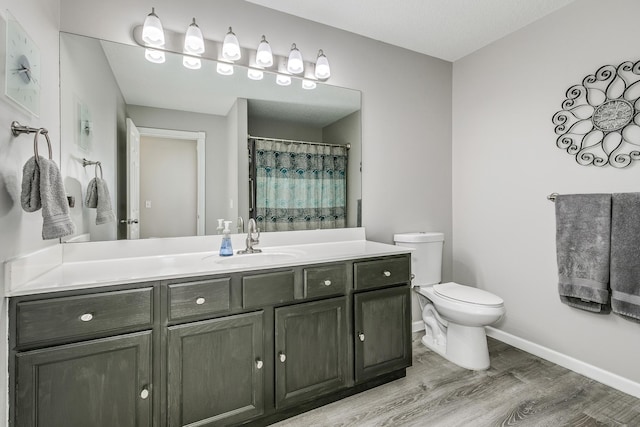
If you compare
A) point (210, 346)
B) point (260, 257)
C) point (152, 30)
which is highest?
point (152, 30)

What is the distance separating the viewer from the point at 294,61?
208cm

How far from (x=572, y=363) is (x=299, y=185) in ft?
7.36

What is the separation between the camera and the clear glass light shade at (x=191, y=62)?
71.7 inches

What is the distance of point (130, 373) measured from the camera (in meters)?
1.25

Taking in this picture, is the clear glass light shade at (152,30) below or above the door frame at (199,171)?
above

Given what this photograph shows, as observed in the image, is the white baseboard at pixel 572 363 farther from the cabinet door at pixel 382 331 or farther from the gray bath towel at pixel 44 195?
the gray bath towel at pixel 44 195

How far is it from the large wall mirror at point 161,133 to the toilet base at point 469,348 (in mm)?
1714

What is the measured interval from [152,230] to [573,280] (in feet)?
8.72

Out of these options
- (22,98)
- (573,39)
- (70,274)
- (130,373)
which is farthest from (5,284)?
(573,39)

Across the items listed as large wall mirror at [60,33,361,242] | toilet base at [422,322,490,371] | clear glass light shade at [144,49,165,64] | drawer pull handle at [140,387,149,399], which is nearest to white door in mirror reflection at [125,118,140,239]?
large wall mirror at [60,33,361,242]

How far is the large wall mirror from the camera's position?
1589mm

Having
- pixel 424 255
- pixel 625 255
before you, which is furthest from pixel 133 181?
pixel 625 255

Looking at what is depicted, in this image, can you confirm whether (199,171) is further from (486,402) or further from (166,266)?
(486,402)

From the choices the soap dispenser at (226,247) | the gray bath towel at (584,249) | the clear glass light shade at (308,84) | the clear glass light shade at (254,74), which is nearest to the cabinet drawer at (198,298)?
the soap dispenser at (226,247)
